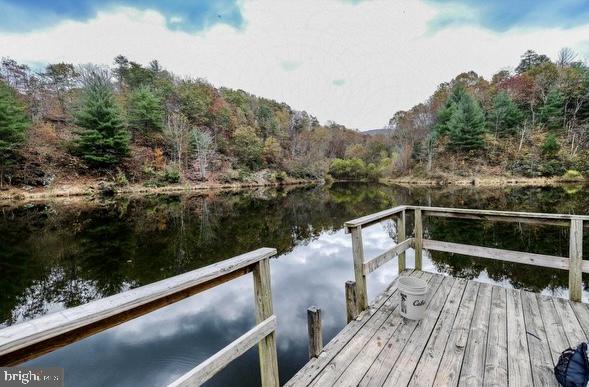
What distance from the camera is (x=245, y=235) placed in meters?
8.85

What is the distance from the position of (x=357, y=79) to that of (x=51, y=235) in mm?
35463

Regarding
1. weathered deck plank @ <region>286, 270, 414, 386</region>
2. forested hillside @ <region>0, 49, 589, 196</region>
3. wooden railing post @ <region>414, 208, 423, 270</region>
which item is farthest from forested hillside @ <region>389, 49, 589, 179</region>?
weathered deck plank @ <region>286, 270, 414, 386</region>

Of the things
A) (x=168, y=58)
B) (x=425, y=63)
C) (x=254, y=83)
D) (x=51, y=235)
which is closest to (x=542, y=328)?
(x=51, y=235)

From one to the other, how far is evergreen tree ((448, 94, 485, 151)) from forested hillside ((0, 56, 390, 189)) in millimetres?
13541

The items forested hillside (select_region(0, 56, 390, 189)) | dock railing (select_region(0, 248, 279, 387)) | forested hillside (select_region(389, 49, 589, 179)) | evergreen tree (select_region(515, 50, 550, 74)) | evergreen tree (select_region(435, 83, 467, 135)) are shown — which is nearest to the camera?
dock railing (select_region(0, 248, 279, 387))

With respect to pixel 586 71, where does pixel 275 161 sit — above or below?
below

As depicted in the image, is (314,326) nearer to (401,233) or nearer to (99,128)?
(401,233)

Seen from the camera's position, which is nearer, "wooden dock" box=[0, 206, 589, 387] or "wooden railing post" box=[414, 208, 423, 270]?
"wooden dock" box=[0, 206, 589, 387]

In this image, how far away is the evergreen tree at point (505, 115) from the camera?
1272 inches

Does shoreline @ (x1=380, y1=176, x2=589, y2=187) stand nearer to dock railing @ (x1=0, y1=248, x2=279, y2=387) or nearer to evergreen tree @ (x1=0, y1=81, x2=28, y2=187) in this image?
dock railing @ (x1=0, y1=248, x2=279, y2=387)

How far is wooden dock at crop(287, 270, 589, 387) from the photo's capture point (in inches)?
73.8

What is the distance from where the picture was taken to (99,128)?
23172 mm

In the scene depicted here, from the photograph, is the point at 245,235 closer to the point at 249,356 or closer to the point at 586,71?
the point at 249,356

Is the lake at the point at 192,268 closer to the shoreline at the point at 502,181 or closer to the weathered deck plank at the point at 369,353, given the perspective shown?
the weathered deck plank at the point at 369,353
